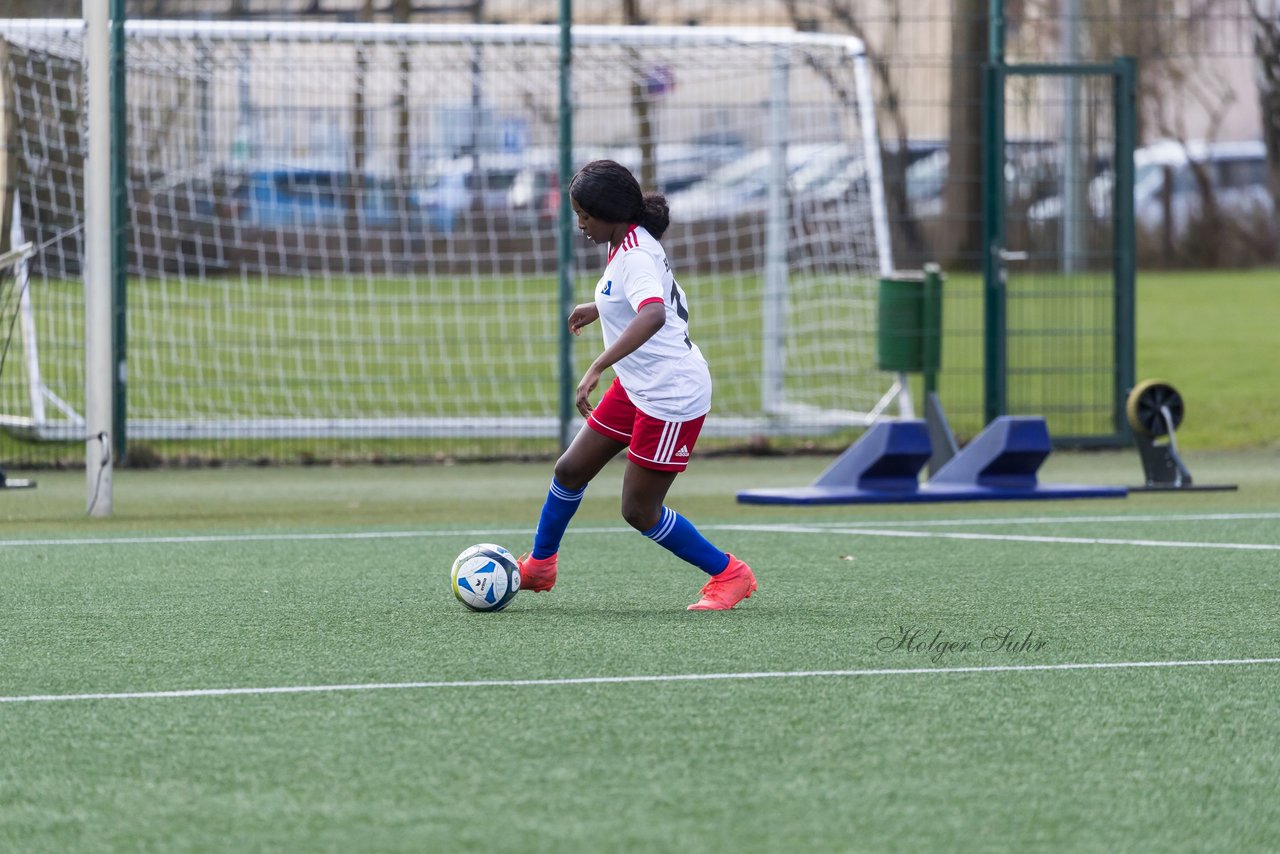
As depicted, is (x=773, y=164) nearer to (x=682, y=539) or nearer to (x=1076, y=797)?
(x=682, y=539)

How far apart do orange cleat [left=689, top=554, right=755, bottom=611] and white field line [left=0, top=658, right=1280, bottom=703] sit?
4.03 feet

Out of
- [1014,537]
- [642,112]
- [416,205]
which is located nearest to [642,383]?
[1014,537]

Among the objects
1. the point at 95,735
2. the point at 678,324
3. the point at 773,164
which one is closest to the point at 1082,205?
the point at 773,164

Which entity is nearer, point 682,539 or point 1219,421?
point 682,539

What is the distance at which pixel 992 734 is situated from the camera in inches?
199

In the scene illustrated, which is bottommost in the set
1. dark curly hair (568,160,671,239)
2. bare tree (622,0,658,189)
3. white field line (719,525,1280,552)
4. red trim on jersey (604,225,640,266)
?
white field line (719,525,1280,552)

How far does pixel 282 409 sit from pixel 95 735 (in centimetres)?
1086

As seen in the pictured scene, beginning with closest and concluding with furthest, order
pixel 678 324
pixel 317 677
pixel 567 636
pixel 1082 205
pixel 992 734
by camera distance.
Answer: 1. pixel 992 734
2. pixel 317 677
3. pixel 567 636
4. pixel 678 324
5. pixel 1082 205

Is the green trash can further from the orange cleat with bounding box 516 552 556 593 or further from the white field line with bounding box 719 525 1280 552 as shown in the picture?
the orange cleat with bounding box 516 552 556 593

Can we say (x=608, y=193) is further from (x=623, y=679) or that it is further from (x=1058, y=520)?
(x=1058, y=520)

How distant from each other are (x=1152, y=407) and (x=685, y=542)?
486 centimetres

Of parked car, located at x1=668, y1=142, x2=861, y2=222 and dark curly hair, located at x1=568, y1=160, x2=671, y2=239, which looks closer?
dark curly hair, located at x1=568, y1=160, x2=671, y2=239

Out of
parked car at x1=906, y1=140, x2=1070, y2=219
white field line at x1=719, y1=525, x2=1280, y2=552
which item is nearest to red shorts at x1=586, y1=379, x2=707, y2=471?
white field line at x1=719, y1=525, x2=1280, y2=552

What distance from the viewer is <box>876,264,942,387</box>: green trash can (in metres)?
12.0
